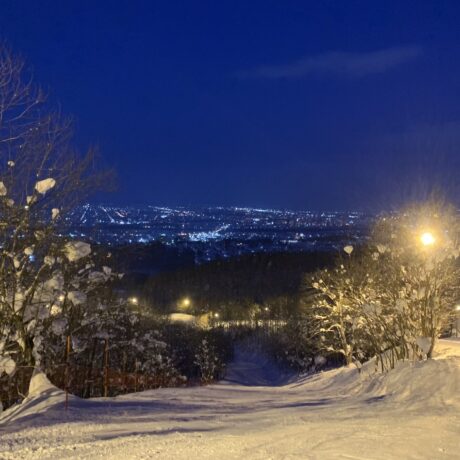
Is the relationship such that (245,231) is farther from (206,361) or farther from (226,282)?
(206,361)

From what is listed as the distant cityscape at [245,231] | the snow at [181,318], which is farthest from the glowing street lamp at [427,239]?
the snow at [181,318]

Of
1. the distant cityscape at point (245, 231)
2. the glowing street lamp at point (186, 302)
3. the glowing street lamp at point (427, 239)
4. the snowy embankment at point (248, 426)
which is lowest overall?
the snowy embankment at point (248, 426)

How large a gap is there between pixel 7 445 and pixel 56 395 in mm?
3658

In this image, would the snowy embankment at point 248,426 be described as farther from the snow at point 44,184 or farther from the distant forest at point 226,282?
the distant forest at point 226,282

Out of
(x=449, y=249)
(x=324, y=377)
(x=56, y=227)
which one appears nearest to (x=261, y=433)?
(x=56, y=227)

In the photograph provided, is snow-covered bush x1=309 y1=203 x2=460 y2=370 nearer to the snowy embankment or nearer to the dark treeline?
the snowy embankment

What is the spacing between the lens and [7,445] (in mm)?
7992

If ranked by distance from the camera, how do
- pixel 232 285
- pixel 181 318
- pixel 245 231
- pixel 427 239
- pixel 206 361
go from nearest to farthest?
1. pixel 427 239
2. pixel 206 361
3. pixel 181 318
4. pixel 232 285
5. pixel 245 231

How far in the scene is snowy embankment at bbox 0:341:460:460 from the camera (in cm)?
757

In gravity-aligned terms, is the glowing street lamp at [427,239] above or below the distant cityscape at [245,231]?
below

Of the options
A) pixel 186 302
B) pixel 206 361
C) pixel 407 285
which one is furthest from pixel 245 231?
pixel 407 285

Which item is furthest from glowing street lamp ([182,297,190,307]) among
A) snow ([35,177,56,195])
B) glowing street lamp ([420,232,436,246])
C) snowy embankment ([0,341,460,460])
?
snow ([35,177,56,195])

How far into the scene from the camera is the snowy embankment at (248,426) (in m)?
7.57

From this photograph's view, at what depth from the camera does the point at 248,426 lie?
9.33 m
